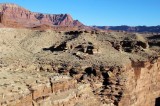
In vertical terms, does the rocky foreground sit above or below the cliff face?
below

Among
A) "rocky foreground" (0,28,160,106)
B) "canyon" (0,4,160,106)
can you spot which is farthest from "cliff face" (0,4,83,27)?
"rocky foreground" (0,28,160,106)

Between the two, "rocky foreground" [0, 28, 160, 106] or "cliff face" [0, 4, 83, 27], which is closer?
"rocky foreground" [0, 28, 160, 106]

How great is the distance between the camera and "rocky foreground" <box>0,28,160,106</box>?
2338 centimetres

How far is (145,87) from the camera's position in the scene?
118 feet

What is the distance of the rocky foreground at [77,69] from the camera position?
2338 cm

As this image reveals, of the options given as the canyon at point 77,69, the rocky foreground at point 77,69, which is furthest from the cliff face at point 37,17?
the rocky foreground at point 77,69

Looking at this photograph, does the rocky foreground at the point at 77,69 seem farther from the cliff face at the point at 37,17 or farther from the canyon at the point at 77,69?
the cliff face at the point at 37,17

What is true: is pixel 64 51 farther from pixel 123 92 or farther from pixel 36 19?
pixel 36 19

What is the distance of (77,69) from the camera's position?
30516 millimetres

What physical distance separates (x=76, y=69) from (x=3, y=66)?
634 cm

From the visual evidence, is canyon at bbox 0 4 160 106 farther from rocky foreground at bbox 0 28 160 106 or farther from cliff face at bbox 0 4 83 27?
cliff face at bbox 0 4 83 27

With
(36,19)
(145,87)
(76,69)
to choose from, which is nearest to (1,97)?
(76,69)

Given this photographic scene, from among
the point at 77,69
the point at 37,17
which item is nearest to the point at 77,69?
the point at 77,69

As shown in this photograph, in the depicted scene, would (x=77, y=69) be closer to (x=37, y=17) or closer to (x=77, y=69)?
(x=77, y=69)
